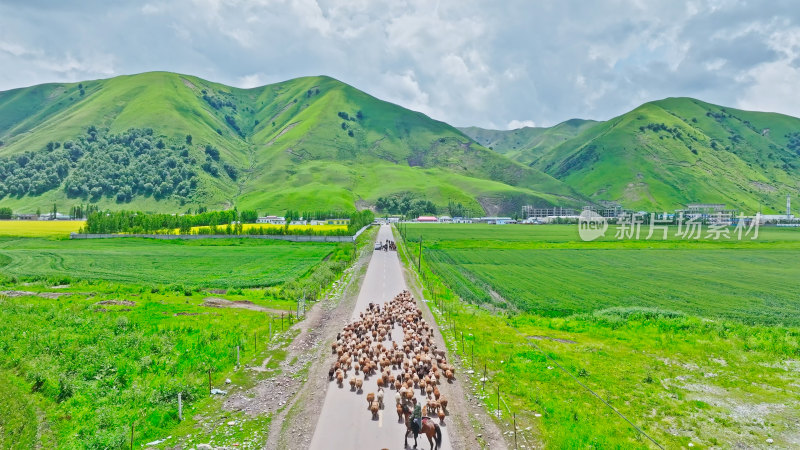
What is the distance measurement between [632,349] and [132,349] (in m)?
30.3

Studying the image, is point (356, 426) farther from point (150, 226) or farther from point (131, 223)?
point (131, 223)

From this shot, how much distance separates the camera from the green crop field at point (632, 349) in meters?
17.2

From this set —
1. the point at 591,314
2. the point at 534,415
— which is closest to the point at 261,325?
the point at 534,415

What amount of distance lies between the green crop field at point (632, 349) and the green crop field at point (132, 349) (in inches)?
472

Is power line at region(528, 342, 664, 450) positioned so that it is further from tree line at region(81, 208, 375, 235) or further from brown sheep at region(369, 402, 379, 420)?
tree line at region(81, 208, 375, 235)

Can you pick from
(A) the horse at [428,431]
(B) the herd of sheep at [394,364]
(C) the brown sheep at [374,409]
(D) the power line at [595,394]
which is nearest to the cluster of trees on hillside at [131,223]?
(B) the herd of sheep at [394,364]

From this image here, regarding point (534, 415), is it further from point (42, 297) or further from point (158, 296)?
point (42, 297)

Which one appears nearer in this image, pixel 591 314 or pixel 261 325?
pixel 261 325

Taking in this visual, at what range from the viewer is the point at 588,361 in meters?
24.5

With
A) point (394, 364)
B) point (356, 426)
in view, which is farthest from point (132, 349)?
point (356, 426)

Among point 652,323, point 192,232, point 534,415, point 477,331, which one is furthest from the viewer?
point 192,232

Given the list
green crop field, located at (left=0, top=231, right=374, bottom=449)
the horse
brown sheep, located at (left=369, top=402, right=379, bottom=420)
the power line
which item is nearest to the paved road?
brown sheep, located at (left=369, top=402, right=379, bottom=420)

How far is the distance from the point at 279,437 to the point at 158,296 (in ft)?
107

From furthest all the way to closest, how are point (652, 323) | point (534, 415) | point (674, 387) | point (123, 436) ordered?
1. point (652, 323)
2. point (674, 387)
3. point (534, 415)
4. point (123, 436)
